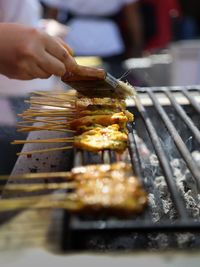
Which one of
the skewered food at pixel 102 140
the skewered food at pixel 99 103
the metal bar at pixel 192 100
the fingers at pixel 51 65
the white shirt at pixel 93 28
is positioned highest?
the white shirt at pixel 93 28

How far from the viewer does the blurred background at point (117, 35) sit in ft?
15.1

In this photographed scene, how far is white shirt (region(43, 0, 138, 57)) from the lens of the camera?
5785mm

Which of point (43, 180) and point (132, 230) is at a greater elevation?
point (43, 180)

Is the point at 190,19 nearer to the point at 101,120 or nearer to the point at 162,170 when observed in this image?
the point at 101,120

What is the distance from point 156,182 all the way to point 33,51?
107 cm

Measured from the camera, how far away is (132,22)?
6125 millimetres

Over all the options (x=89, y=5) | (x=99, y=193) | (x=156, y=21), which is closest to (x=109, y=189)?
(x=99, y=193)

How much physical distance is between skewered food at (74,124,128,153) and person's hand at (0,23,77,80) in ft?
1.26

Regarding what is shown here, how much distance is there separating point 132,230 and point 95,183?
272mm

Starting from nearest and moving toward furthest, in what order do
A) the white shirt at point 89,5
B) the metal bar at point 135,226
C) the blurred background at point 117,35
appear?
the metal bar at point 135,226, the blurred background at point 117,35, the white shirt at point 89,5

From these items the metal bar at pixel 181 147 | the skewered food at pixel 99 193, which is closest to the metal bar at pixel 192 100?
the metal bar at pixel 181 147

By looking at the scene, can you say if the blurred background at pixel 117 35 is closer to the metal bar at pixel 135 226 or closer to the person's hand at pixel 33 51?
the person's hand at pixel 33 51

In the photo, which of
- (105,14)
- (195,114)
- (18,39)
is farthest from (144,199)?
(105,14)

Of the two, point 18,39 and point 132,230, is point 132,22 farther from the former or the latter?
point 132,230
